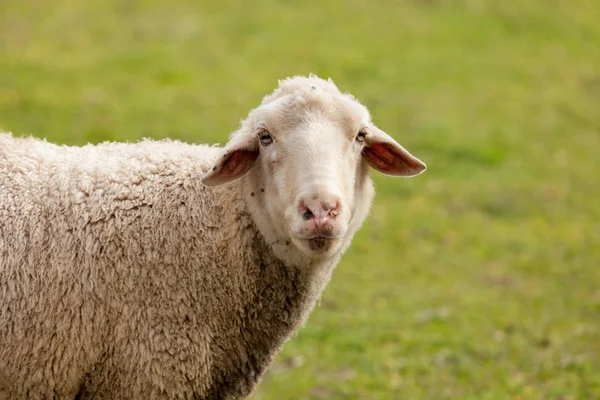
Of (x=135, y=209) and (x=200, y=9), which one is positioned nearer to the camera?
(x=135, y=209)

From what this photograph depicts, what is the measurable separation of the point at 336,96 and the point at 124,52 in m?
11.1

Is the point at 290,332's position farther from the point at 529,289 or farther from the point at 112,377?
the point at 529,289

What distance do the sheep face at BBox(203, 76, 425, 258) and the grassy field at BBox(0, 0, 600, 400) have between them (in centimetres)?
300

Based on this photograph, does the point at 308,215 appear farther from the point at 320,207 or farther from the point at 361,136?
the point at 361,136

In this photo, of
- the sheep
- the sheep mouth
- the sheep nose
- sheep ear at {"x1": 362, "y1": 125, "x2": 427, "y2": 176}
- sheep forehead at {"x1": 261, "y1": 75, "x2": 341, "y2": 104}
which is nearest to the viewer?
the sheep nose

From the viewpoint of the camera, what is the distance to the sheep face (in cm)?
447

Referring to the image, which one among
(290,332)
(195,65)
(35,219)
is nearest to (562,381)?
(290,332)

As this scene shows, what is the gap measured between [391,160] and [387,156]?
0.13ft

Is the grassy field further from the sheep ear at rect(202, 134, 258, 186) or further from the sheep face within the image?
the sheep ear at rect(202, 134, 258, 186)

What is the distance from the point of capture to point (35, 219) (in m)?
4.79

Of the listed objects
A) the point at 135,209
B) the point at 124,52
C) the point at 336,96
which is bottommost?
the point at 135,209

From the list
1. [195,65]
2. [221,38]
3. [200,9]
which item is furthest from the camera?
[200,9]

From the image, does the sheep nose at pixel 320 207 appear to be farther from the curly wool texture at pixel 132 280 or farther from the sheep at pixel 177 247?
the curly wool texture at pixel 132 280

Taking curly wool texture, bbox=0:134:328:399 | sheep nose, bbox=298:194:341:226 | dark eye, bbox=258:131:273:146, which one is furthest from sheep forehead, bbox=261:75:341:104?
sheep nose, bbox=298:194:341:226
